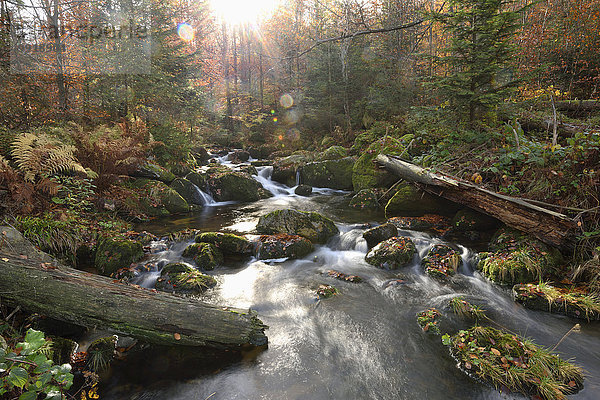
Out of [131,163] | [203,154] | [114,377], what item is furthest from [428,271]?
[203,154]

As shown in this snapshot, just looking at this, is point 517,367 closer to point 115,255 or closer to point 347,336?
point 347,336

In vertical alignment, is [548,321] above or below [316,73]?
below

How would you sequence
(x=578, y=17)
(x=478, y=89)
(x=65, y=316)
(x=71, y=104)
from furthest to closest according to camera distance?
(x=578, y=17) → (x=71, y=104) → (x=478, y=89) → (x=65, y=316)

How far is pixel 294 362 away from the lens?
3650 mm

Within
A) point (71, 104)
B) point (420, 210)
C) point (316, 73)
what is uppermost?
point (316, 73)

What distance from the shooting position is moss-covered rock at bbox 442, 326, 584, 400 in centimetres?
301

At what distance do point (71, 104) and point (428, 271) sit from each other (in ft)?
43.5

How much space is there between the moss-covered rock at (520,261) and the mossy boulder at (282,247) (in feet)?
12.5

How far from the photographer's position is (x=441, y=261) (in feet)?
19.5

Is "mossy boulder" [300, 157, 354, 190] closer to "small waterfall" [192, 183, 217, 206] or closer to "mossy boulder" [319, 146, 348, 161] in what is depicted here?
"mossy boulder" [319, 146, 348, 161]

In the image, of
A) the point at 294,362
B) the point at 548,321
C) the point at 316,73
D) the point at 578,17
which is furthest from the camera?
the point at 316,73

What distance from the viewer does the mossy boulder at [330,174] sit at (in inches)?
529

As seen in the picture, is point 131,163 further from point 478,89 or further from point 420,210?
point 478,89

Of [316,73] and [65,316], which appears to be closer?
[65,316]
